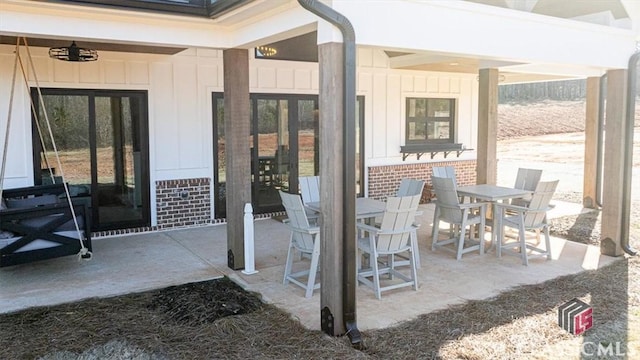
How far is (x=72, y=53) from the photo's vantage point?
6.54 meters

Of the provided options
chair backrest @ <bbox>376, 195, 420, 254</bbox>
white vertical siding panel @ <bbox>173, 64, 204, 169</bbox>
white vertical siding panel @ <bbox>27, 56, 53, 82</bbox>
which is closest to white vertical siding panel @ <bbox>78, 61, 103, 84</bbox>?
white vertical siding panel @ <bbox>27, 56, 53, 82</bbox>

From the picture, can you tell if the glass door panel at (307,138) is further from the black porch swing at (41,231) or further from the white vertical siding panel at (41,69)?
the black porch swing at (41,231)

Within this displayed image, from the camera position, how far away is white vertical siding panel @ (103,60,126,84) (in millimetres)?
7836

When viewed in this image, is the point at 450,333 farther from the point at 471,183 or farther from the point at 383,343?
the point at 471,183

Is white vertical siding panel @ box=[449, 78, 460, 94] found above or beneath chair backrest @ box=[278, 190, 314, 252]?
above

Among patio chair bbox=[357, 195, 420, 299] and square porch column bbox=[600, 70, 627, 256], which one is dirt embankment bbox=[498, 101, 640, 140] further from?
patio chair bbox=[357, 195, 420, 299]

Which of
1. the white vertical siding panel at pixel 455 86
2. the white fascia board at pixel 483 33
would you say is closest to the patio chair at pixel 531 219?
the white fascia board at pixel 483 33

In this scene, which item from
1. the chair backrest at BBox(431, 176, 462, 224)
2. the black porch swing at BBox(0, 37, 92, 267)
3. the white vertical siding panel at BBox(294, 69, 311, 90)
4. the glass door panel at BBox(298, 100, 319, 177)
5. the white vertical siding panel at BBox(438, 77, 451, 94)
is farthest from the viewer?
the white vertical siding panel at BBox(438, 77, 451, 94)

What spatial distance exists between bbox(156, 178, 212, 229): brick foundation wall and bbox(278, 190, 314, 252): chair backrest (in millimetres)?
3450

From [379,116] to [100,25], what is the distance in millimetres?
6382

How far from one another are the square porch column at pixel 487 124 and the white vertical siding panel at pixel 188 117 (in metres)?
4.51

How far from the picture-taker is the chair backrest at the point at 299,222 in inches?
214

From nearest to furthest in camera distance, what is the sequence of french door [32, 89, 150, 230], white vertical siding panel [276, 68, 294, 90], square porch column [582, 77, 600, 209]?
french door [32, 89, 150, 230] → white vertical siding panel [276, 68, 294, 90] → square porch column [582, 77, 600, 209]

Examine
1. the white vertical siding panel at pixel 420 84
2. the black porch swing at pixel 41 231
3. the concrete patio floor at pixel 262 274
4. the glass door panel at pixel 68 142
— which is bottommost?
the concrete patio floor at pixel 262 274
